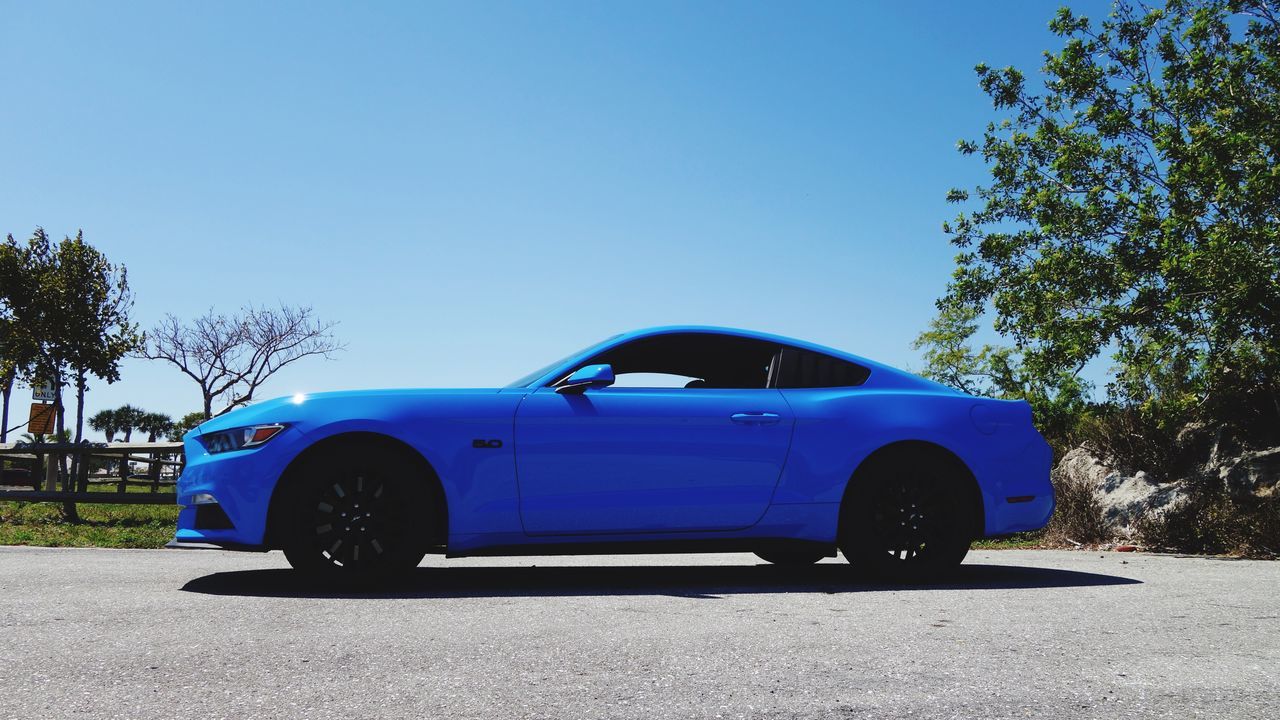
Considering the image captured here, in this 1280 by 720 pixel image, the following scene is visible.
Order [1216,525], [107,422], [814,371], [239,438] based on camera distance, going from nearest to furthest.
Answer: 1. [239,438]
2. [814,371]
3. [1216,525]
4. [107,422]

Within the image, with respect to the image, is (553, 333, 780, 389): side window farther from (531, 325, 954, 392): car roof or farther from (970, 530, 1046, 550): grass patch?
(970, 530, 1046, 550): grass patch

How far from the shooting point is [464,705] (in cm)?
285

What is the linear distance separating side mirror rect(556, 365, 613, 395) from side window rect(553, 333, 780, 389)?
15.8 inches

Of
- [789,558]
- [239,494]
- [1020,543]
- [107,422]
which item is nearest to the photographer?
[239,494]

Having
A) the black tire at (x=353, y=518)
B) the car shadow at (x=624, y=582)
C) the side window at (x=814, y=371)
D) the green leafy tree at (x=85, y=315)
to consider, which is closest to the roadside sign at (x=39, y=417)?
the green leafy tree at (x=85, y=315)

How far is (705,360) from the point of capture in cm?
599

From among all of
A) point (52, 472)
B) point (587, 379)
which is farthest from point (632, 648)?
point (52, 472)

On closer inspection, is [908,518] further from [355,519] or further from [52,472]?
[52,472]

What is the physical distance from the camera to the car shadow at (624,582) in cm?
515

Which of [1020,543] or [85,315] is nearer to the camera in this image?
[1020,543]

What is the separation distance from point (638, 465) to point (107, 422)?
458 ft

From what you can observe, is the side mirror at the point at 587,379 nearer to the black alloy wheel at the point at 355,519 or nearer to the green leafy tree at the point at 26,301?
the black alloy wheel at the point at 355,519

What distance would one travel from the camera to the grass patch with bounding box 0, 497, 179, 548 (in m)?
9.83

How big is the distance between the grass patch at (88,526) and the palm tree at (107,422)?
122840 mm
